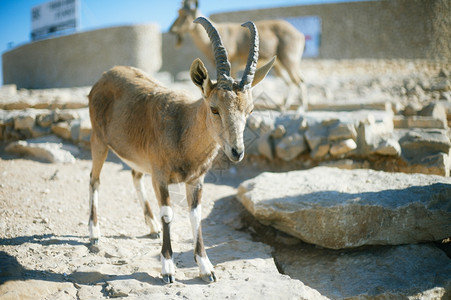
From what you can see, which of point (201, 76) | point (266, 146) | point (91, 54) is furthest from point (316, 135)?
point (91, 54)

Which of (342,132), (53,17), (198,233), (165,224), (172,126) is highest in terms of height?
(53,17)

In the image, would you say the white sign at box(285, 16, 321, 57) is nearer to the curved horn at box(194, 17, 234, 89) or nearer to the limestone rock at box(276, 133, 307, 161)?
the limestone rock at box(276, 133, 307, 161)

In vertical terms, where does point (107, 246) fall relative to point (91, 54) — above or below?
below

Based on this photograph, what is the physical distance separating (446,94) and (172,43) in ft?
46.4

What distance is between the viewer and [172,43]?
1994cm

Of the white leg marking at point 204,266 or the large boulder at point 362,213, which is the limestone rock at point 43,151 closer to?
the large boulder at point 362,213

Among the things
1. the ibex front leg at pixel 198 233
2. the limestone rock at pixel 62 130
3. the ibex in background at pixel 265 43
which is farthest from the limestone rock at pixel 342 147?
the limestone rock at pixel 62 130

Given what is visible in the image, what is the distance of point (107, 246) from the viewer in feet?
14.7

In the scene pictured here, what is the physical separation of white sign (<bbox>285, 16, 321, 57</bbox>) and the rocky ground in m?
11.6

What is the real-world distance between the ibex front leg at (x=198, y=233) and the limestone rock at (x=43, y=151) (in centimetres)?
417

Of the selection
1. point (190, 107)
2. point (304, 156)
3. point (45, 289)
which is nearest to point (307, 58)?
point (304, 156)

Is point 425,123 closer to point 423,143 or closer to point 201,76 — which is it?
point 423,143

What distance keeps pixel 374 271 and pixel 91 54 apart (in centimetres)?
1782

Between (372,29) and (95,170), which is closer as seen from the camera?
(95,170)
